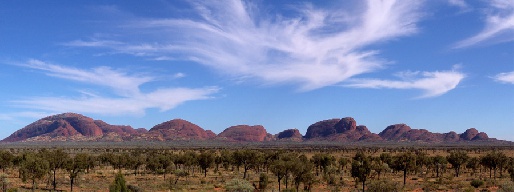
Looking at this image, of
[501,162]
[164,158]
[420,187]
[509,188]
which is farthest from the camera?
[164,158]

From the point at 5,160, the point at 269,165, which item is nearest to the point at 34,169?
the point at 269,165

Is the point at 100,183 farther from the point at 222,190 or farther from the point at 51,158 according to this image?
the point at 222,190

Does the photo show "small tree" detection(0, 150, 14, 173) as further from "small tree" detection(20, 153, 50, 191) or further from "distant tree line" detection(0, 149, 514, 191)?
"small tree" detection(20, 153, 50, 191)

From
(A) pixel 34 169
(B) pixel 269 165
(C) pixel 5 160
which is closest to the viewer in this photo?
(A) pixel 34 169

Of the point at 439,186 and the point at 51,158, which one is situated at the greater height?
the point at 51,158

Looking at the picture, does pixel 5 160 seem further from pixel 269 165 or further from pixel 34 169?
pixel 269 165

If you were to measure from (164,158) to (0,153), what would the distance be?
1151 inches

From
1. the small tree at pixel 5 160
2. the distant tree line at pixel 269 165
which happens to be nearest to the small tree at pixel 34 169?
the distant tree line at pixel 269 165

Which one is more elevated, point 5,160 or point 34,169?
point 34,169

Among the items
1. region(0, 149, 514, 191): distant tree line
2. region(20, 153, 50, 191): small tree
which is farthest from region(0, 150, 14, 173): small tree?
region(20, 153, 50, 191): small tree

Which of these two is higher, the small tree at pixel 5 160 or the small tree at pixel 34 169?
the small tree at pixel 34 169

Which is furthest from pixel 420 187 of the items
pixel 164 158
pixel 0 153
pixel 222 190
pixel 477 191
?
pixel 0 153

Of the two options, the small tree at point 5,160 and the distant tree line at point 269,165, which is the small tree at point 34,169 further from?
the small tree at point 5,160

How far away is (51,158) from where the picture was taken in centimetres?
5175
